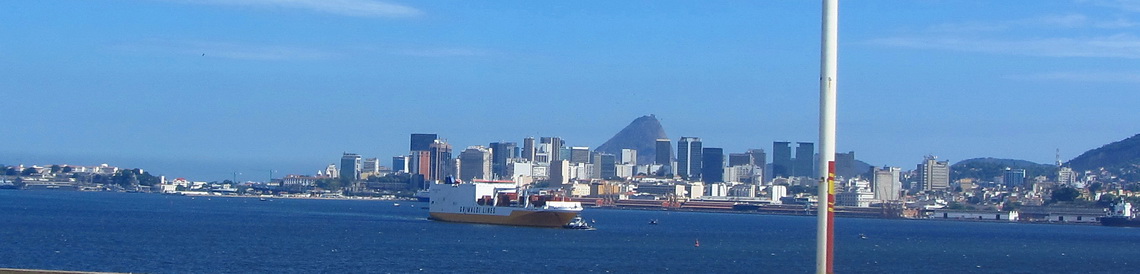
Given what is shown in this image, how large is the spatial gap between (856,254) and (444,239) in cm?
2057

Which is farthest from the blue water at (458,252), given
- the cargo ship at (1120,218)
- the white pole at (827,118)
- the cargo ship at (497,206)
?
the cargo ship at (1120,218)

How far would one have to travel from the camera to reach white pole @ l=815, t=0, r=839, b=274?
16.7 metres

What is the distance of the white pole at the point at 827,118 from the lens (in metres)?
16.7

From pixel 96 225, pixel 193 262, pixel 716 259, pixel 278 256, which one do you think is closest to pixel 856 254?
pixel 716 259

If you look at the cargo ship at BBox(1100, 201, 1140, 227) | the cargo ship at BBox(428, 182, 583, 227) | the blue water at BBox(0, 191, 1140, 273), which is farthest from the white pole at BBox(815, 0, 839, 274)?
the cargo ship at BBox(1100, 201, 1140, 227)

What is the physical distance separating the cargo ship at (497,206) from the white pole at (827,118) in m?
78.3

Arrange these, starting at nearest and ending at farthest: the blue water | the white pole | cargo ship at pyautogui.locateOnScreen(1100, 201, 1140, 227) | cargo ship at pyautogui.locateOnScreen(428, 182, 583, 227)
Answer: the white pole, the blue water, cargo ship at pyautogui.locateOnScreen(428, 182, 583, 227), cargo ship at pyautogui.locateOnScreen(1100, 201, 1140, 227)

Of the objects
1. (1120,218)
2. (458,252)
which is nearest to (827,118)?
(458,252)

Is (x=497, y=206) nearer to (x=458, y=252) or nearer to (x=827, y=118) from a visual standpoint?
(x=458, y=252)

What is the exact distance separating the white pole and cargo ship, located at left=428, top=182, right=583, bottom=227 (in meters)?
78.3

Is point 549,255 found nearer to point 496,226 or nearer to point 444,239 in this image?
point 444,239

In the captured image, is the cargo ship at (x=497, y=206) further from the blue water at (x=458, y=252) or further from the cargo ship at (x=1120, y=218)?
the cargo ship at (x=1120, y=218)

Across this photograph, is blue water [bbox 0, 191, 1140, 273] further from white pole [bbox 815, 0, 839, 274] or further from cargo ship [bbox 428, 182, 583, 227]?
white pole [bbox 815, 0, 839, 274]

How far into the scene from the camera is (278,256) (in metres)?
54.0
